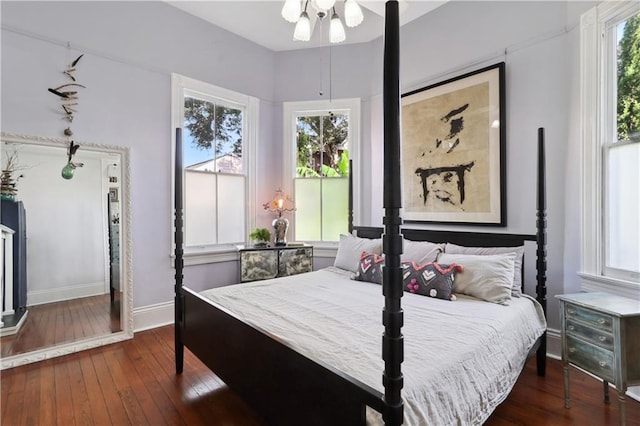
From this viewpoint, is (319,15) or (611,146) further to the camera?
(319,15)

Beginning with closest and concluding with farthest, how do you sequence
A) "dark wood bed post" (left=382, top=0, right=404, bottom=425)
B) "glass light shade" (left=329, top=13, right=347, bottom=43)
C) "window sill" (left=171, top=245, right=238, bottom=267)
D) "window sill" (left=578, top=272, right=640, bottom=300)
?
"dark wood bed post" (left=382, top=0, right=404, bottom=425), "window sill" (left=578, top=272, right=640, bottom=300), "glass light shade" (left=329, top=13, right=347, bottom=43), "window sill" (left=171, top=245, right=238, bottom=267)

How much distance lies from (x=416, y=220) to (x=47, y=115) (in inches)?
145

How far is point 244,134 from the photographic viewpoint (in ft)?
13.6

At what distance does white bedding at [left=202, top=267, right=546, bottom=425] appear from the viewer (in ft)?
4.08

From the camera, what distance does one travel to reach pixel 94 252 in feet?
11.0

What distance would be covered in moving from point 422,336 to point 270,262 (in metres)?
2.50

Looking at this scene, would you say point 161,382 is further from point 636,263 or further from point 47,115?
point 636,263

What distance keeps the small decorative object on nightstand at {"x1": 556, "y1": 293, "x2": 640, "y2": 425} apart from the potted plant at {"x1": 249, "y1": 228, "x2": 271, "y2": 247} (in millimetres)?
2961

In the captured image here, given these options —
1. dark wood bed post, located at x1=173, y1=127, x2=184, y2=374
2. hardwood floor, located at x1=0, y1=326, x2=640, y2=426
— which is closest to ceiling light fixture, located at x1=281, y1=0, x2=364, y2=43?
dark wood bed post, located at x1=173, y1=127, x2=184, y2=374

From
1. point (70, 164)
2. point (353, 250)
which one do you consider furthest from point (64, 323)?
point (353, 250)

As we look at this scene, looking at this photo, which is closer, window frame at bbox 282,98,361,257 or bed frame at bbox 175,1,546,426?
bed frame at bbox 175,1,546,426

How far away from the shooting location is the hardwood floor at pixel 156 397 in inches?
74.1

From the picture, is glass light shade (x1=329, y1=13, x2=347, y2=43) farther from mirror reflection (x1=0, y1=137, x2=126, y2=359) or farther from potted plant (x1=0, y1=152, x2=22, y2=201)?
potted plant (x1=0, y1=152, x2=22, y2=201)

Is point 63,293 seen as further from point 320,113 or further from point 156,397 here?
point 320,113
